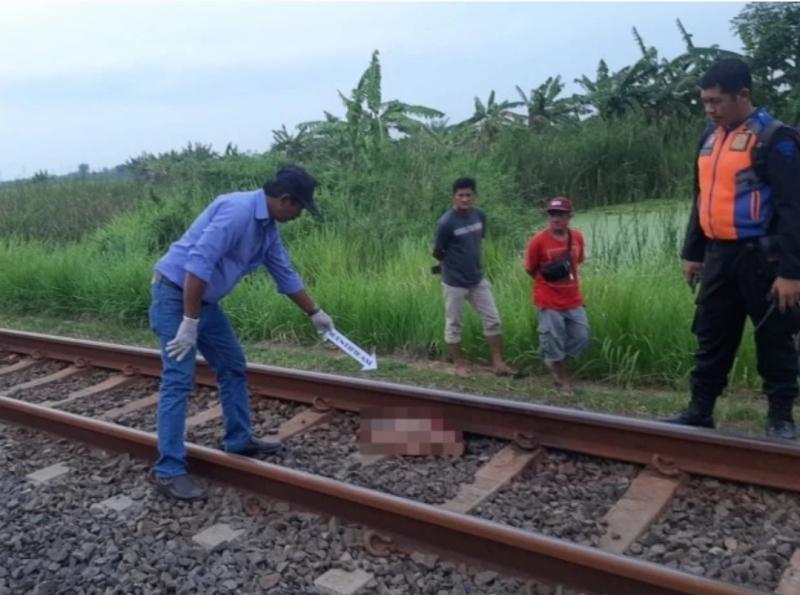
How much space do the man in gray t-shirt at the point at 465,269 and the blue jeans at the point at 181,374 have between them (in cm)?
234

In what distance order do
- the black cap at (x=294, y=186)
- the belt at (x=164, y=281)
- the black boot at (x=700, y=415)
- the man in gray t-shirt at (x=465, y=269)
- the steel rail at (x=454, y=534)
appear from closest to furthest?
the steel rail at (x=454, y=534), the black cap at (x=294, y=186), the belt at (x=164, y=281), the black boot at (x=700, y=415), the man in gray t-shirt at (x=465, y=269)

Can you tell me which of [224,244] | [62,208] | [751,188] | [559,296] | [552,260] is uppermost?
[751,188]

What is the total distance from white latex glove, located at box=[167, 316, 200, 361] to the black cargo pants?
2.71 meters

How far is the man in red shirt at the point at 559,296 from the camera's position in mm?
6223

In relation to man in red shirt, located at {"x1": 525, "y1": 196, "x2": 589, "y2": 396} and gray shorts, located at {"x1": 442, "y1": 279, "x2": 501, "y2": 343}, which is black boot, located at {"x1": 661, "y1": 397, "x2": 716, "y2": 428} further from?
gray shorts, located at {"x1": 442, "y1": 279, "x2": 501, "y2": 343}

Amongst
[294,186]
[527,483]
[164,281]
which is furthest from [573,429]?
[164,281]

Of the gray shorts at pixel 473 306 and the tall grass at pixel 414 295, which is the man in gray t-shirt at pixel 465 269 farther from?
the tall grass at pixel 414 295

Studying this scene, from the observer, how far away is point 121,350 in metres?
7.15

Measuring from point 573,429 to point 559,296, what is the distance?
1680 millimetres

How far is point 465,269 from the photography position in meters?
6.88

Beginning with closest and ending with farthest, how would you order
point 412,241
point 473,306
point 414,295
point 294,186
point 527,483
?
1. point 294,186
2. point 527,483
3. point 473,306
4. point 414,295
5. point 412,241

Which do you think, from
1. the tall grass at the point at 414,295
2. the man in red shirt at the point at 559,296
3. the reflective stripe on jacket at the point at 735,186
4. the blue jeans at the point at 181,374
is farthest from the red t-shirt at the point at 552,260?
the blue jeans at the point at 181,374

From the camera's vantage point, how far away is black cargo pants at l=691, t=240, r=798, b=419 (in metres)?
4.43

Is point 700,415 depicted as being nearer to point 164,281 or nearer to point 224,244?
point 224,244
